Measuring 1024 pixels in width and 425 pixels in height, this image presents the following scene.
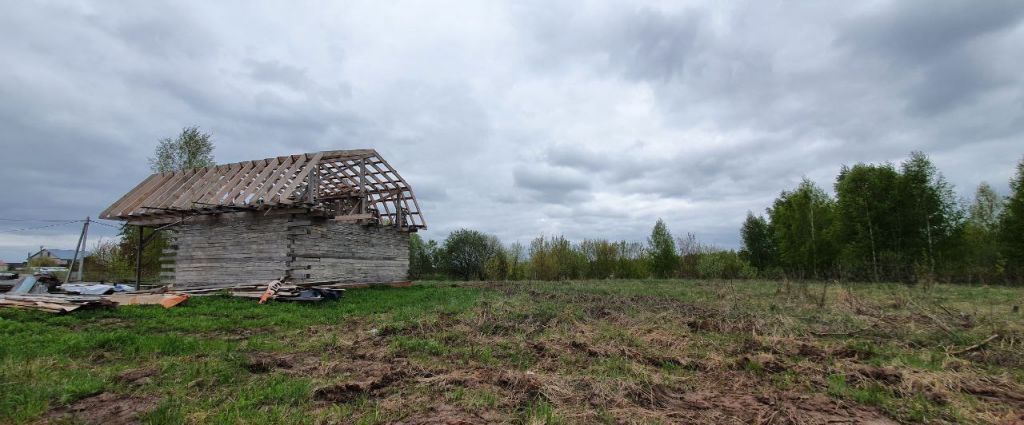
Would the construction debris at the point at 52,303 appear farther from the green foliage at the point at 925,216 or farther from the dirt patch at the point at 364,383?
the green foliage at the point at 925,216

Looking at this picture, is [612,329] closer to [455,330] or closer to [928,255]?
[455,330]

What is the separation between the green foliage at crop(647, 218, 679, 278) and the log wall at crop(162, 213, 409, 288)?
2346cm

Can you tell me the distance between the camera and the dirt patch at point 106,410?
3.89 meters

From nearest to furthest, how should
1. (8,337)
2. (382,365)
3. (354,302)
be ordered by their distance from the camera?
1. (382,365)
2. (8,337)
3. (354,302)

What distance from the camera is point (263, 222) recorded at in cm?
1680

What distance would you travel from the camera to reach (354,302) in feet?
45.1

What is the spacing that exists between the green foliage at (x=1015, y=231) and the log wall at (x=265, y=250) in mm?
33596

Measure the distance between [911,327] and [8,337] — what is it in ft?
51.2

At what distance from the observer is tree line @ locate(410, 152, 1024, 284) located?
25031mm

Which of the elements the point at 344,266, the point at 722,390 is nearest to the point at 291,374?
the point at 722,390

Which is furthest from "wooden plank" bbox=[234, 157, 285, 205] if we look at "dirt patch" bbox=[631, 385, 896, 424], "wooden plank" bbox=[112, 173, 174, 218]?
"dirt patch" bbox=[631, 385, 896, 424]

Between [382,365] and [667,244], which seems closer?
[382,365]

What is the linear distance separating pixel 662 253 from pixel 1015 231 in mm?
19073

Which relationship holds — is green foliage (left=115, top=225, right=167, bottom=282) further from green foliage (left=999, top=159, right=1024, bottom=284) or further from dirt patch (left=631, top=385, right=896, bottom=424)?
green foliage (left=999, top=159, right=1024, bottom=284)
